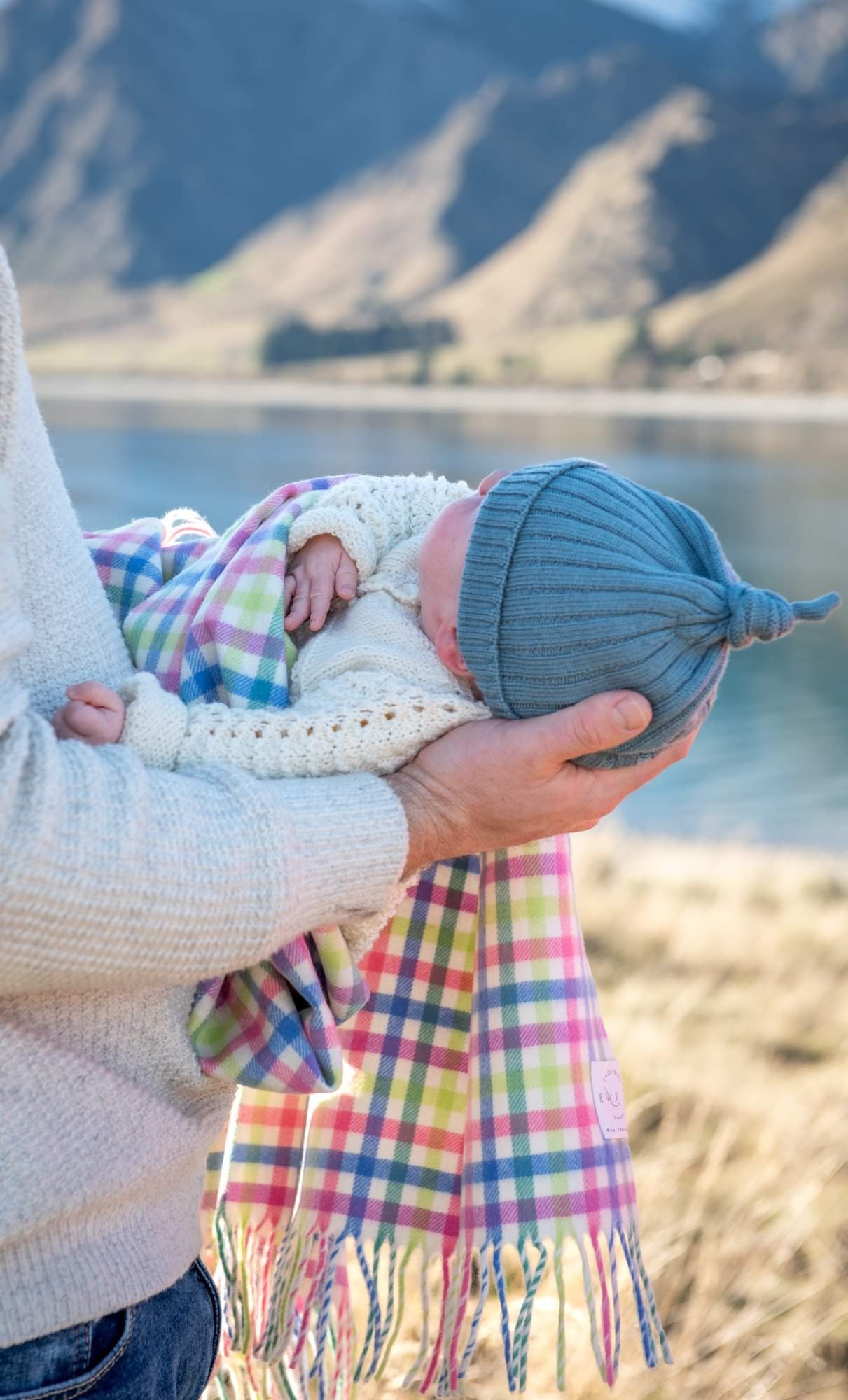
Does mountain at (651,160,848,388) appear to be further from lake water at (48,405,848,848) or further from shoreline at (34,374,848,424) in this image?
lake water at (48,405,848,848)

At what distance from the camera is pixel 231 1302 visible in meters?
1.84

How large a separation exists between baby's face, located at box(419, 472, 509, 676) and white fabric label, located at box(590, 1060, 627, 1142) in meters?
0.50

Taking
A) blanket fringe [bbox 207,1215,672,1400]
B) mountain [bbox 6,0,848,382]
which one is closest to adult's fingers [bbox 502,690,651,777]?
blanket fringe [bbox 207,1215,672,1400]

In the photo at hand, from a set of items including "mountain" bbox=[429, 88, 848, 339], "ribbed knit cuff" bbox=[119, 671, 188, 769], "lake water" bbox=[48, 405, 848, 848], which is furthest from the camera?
"mountain" bbox=[429, 88, 848, 339]

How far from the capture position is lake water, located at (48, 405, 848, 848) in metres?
13.2

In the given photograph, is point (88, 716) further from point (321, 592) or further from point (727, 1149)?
point (727, 1149)

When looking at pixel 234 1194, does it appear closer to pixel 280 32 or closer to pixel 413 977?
pixel 413 977

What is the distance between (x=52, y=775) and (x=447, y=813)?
51 cm

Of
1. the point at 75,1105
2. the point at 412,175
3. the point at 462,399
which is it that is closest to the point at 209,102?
the point at 412,175

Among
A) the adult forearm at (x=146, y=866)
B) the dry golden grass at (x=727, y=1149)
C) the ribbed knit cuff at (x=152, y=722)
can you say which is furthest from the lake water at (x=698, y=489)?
the dry golden grass at (x=727, y=1149)

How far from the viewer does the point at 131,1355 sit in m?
1.25

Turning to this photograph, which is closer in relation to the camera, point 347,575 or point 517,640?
point 517,640

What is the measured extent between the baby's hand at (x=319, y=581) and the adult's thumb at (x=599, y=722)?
37 cm

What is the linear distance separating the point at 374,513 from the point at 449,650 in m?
0.24
